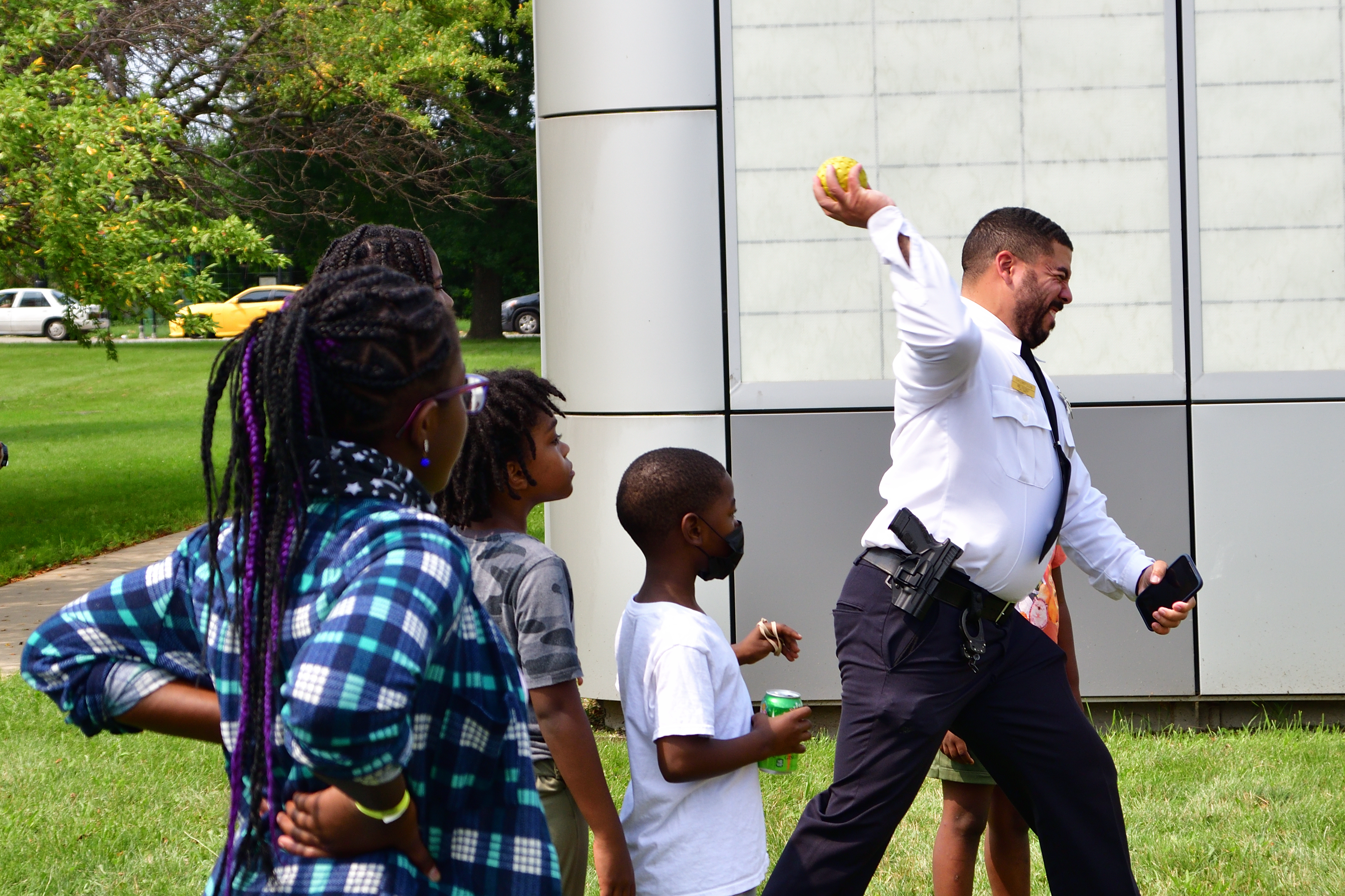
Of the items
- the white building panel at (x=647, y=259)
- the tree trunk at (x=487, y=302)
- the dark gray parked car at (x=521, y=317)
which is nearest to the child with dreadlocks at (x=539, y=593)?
the white building panel at (x=647, y=259)

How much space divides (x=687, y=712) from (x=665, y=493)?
48cm

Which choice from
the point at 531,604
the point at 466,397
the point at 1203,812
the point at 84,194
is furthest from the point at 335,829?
the point at 84,194

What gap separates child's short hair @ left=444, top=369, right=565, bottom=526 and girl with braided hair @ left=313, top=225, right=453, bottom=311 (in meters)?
0.30

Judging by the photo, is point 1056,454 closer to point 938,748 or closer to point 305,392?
point 938,748

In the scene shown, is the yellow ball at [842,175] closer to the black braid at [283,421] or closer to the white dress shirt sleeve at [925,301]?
the white dress shirt sleeve at [925,301]

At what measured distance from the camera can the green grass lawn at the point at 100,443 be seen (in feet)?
35.9

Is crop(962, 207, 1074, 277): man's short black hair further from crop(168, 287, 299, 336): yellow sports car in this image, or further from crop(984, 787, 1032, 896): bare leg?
crop(168, 287, 299, 336): yellow sports car

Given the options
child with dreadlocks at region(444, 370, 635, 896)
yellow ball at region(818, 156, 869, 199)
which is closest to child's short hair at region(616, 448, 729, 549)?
child with dreadlocks at region(444, 370, 635, 896)

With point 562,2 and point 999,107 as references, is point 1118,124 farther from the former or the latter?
point 562,2

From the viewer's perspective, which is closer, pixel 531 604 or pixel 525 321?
pixel 531 604

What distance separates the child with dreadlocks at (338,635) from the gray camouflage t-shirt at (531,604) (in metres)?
A: 0.72

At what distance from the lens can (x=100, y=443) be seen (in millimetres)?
17828

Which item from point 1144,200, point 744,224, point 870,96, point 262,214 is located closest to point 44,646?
point 744,224

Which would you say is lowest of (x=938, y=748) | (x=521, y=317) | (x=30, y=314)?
(x=938, y=748)
